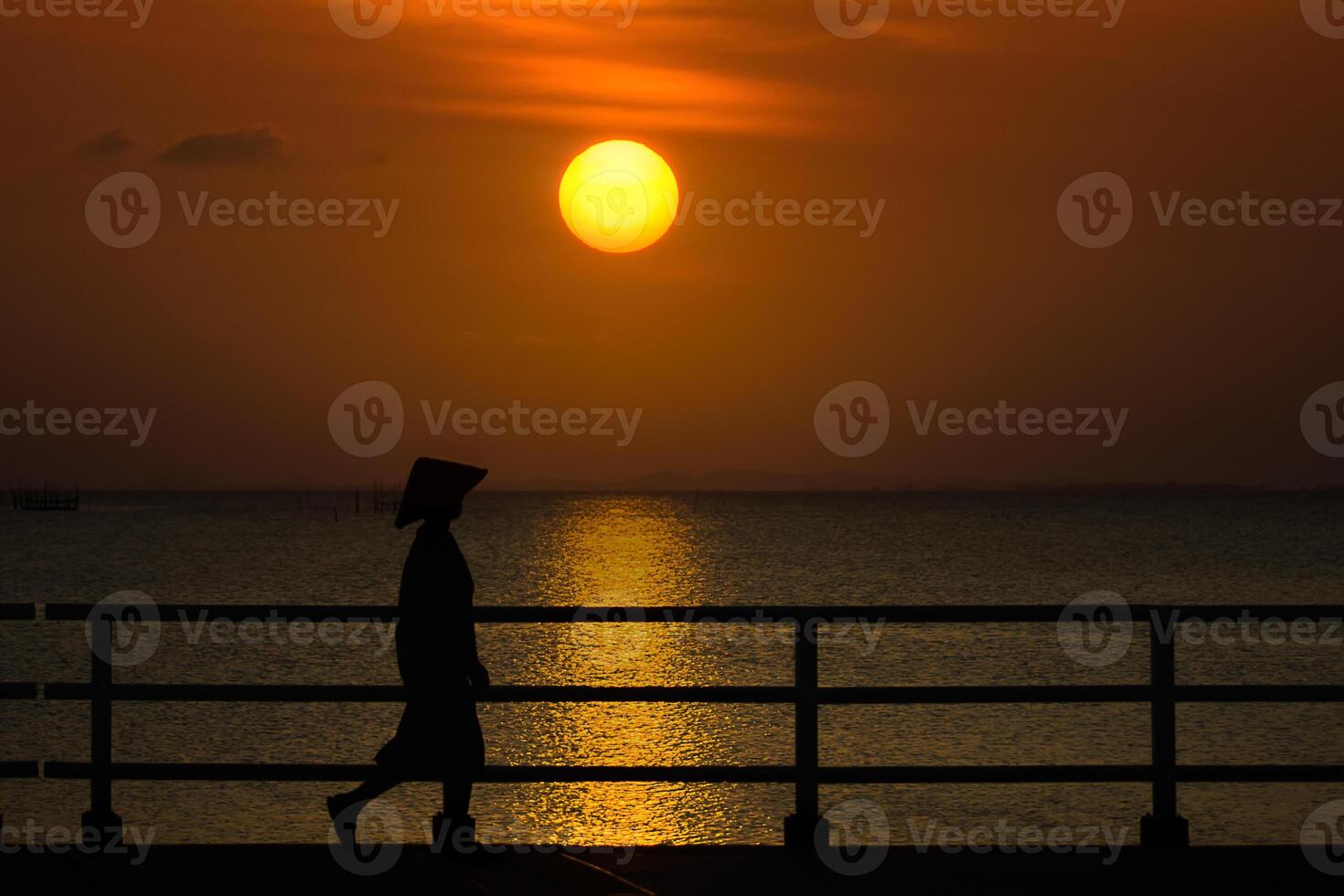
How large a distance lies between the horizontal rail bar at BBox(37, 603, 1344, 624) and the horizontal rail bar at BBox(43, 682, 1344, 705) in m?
0.34

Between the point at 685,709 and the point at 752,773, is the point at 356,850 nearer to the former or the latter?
the point at 752,773

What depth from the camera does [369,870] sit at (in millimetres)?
6387

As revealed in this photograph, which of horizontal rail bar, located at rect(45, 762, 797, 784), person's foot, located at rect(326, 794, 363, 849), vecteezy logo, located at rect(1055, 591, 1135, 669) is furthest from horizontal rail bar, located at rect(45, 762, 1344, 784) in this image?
vecteezy logo, located at rect(1055, 591, 1135, 669)

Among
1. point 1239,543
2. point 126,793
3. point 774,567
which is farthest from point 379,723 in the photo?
point 1239,543

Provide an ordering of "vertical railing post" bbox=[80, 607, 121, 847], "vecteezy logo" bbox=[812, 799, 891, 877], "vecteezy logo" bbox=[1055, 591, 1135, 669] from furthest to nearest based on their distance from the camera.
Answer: "vecteezy logo" bbox=[1055, 591, 1135, 669] → "vertical railing post" bbox=[80, 607, 121, 847] → "vecteezy logo" bbox=[812, 799, 891, 877]

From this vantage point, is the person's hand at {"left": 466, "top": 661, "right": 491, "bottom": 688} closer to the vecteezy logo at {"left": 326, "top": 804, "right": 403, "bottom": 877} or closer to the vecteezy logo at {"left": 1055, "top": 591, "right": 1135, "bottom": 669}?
the vecteezy logo at {"left": 326, "top": 804, "right": 403, "bottom": 877}

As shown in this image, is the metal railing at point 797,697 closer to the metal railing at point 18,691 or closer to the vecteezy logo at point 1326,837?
the metal railing at point 18,691

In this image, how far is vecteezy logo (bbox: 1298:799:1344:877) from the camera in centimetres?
655

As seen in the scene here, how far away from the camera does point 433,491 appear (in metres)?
6.56

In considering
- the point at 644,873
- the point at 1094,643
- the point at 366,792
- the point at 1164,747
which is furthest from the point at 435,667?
the point at 1094,643

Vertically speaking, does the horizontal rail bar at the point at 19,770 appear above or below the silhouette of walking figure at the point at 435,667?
below

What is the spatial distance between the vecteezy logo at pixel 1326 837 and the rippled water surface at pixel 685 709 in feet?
1.80

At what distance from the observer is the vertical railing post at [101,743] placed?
6.90m

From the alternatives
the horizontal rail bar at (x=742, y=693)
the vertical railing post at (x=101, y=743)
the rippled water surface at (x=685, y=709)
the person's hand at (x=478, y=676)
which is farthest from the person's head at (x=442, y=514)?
the rippled water surface at (x=685, y=709)
